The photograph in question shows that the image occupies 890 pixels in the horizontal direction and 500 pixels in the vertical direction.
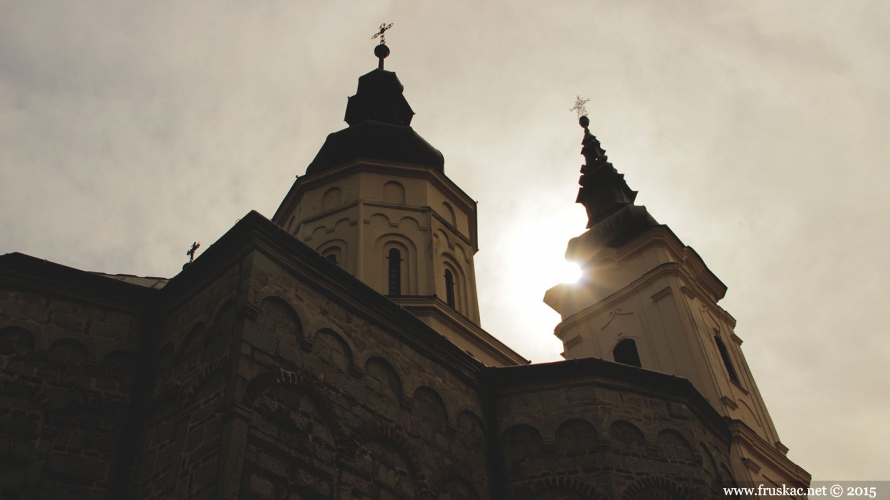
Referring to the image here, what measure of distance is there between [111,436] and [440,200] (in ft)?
36.6

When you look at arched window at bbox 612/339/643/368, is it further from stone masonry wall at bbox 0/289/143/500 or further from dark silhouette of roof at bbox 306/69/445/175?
stone masonry wall at bbox 0/289/143/500

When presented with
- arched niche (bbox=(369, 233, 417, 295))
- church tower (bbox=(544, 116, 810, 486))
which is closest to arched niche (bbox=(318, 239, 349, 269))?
arched niche (bbox=(369, 233, 417, 295))

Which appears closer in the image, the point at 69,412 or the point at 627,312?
the point at 69,412

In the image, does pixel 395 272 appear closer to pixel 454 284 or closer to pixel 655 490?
pixel 454 284

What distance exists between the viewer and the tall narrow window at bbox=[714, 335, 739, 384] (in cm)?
2000

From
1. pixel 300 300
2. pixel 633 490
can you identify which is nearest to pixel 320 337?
pixel 300 300

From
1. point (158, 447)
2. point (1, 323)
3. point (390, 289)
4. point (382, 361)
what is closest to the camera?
point (158, 447)

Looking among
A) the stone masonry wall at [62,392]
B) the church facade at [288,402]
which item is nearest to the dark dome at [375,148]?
the church facade at [288,402]

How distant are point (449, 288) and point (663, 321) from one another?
598cm

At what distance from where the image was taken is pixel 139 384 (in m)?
10.1

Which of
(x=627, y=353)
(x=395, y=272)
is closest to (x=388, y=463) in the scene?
(x=395, y=272)

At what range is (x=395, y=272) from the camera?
1756 centimetres

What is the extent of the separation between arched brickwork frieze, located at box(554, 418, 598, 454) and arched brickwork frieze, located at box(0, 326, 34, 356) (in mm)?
7435

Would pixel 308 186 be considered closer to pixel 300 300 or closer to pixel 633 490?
pixel 300 300
